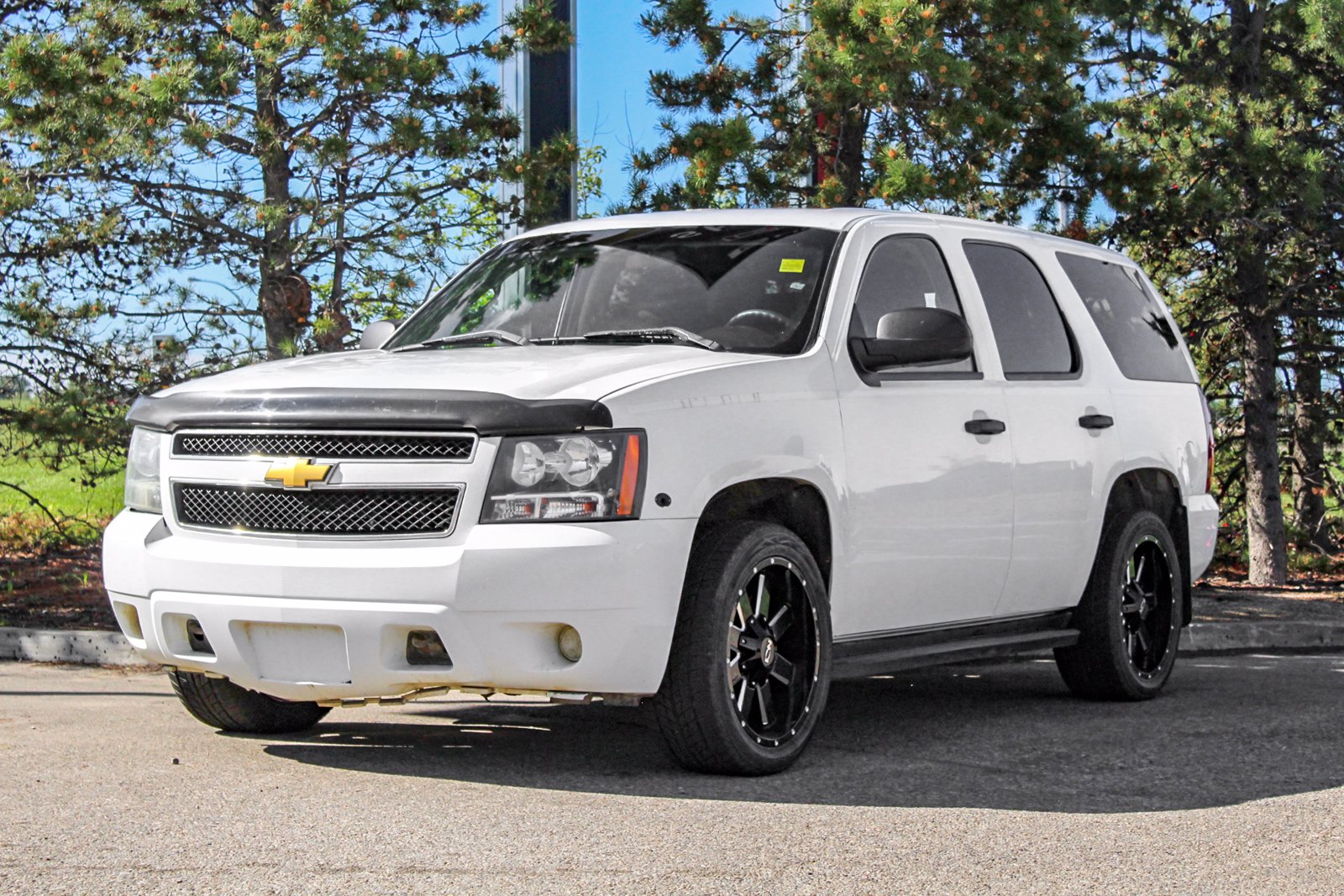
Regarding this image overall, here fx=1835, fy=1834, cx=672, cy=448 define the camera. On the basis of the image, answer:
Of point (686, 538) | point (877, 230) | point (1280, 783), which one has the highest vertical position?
point (877, 230)

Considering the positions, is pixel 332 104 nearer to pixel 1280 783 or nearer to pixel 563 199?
pixel 563 199

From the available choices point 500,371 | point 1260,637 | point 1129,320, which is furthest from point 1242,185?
point 500,371

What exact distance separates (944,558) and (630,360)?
167cm

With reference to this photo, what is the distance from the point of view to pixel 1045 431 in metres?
7.70

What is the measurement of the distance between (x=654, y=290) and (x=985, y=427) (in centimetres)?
143

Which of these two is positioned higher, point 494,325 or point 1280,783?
point 494,325

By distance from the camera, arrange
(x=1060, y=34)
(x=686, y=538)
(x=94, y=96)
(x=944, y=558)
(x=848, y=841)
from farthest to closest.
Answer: (x=1060, y=34) < (x=94, y=96) < (x=944, y=558) < (x=686, y=538) < (x=848, y=841)

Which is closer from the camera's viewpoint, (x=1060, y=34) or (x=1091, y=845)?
(x=1091, y=845)

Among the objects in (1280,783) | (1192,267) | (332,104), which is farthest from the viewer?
(1192,267)

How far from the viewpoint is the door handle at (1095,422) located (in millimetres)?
7984

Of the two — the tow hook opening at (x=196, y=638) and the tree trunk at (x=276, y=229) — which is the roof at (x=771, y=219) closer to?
the tow hook opening at (x=196, y=638)

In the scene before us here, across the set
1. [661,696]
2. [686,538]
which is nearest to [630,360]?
[686,538]

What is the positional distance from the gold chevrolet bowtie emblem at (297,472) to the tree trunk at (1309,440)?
11.7 m

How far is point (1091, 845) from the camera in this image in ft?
17.0
